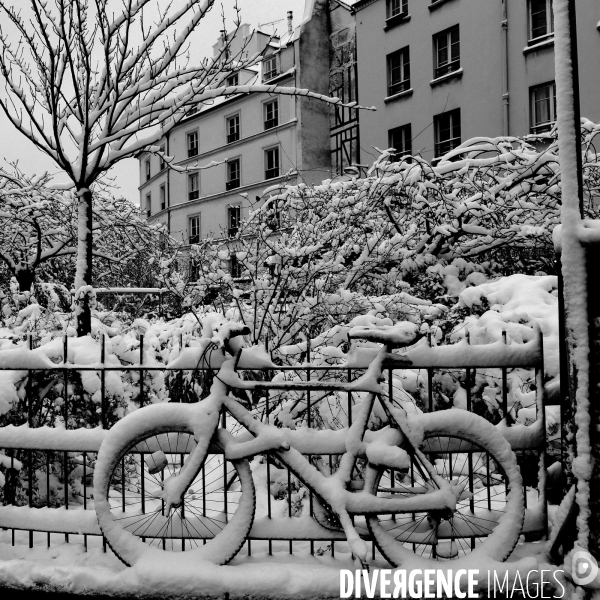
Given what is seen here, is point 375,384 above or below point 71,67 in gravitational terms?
below

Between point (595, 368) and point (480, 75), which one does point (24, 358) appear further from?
point (480, 75)

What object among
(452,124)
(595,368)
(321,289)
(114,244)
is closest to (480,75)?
(452,124)

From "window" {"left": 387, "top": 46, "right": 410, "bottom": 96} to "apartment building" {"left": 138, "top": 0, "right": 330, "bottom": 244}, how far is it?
414cm

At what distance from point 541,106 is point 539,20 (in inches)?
103

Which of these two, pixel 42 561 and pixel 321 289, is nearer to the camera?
pixel 42 561

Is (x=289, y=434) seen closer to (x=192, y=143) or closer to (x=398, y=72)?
(x=398, y=72)

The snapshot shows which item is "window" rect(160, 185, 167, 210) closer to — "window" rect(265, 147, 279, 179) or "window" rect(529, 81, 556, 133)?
Result: "window" rect(265, 147, 279, 179)

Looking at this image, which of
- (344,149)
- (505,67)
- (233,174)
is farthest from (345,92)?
(505,67)

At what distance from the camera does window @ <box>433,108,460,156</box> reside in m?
19.3

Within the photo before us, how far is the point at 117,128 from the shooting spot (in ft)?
15.3

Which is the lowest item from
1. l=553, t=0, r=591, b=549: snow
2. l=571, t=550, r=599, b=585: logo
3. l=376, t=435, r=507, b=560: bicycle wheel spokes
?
l=571, t=550, r=599, b=585: logo

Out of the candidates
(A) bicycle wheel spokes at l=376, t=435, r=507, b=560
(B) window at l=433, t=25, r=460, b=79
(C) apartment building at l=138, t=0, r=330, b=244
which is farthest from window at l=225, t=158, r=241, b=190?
(A) bicycle wheel spokes at l=376, t=435, r=507, b=560

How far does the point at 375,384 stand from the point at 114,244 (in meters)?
8.80

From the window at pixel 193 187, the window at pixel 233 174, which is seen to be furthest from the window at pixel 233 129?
Result: the window at pixel 193 187
